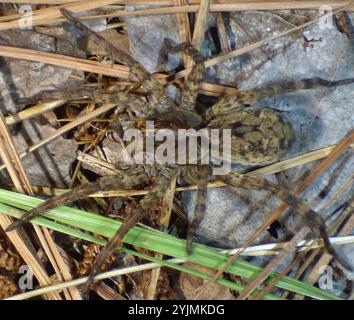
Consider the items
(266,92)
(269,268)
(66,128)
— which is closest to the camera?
(269,268)

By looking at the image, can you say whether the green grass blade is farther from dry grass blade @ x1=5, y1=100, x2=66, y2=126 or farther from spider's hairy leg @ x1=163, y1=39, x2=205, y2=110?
spider's hairy leg @ x1=163, y1=39, x2=205, y2=110

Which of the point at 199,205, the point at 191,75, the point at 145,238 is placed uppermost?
the point at 191,75

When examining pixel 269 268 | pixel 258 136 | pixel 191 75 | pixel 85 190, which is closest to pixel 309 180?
pixel 258 136

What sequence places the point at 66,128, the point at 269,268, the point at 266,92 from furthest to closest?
the point at 66,128
the point at 266,92
the point at 269,268

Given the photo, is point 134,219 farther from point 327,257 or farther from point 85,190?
point 327,257

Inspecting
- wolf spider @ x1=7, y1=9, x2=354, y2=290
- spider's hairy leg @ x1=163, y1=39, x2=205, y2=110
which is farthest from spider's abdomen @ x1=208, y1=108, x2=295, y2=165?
spider's hairy leg @ x1=163, y1=39, x2=205, y2=110
